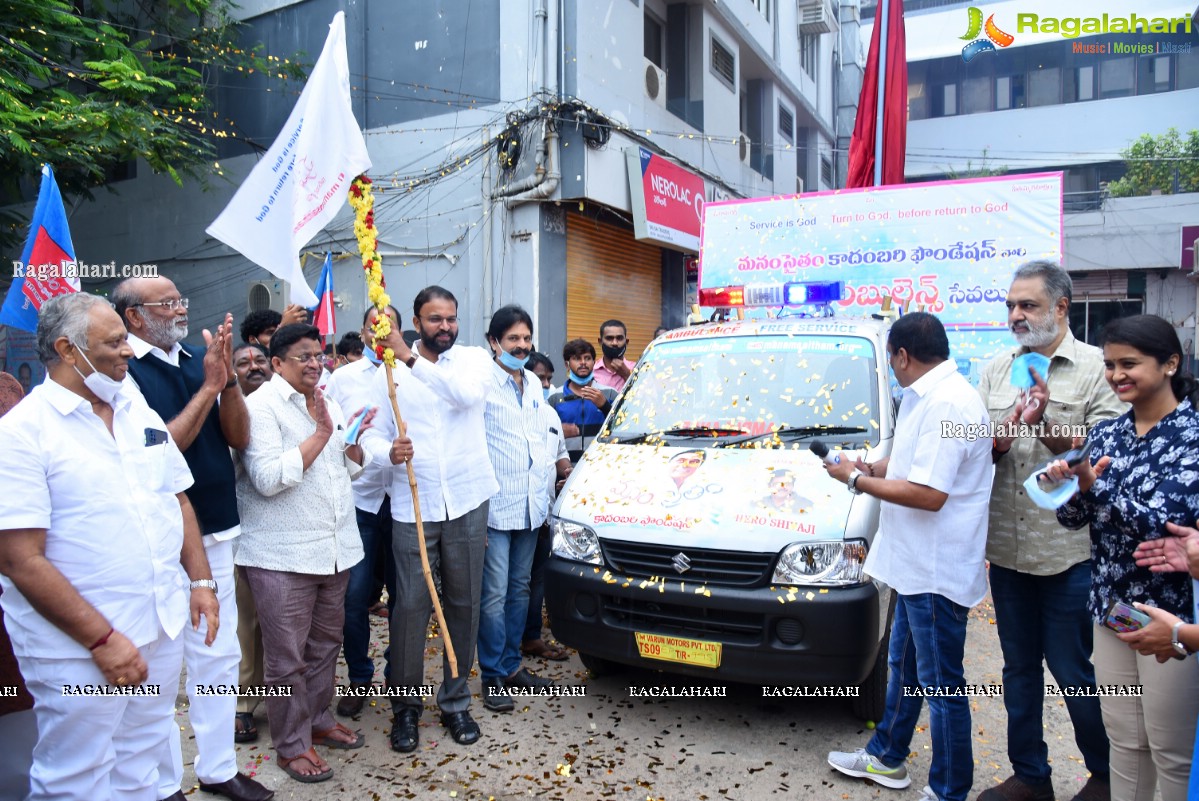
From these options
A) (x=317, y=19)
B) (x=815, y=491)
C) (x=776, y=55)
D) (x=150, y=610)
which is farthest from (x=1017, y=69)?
(x=150, y=610)

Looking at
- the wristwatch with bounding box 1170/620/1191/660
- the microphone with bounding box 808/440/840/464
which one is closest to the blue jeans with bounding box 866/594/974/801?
the microphone with bounding box 808/440/840/464

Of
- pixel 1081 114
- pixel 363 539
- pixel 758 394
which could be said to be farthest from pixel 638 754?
pixel 1081 114

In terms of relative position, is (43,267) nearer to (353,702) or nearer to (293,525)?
(293,525)

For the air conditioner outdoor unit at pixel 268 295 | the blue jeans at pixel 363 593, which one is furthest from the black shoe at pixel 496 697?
the air conditioner outdoor unit at pixel 268 295

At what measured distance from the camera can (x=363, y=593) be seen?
4391 mm

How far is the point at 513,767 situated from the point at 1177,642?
107 inches

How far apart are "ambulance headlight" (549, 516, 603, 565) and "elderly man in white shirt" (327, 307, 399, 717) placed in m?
0.93

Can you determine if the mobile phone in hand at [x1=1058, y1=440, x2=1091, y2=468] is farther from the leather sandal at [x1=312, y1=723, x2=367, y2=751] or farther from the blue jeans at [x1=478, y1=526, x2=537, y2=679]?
the leather sandal at [x1=312, y1=723, x2=367, y2=751]

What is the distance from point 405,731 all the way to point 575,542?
124 centimetres

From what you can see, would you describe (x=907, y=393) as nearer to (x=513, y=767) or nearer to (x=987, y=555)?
(x=987, y=555)

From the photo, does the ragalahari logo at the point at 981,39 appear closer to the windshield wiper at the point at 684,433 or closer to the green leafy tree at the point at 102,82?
the green leafy tree at the point at 102,82

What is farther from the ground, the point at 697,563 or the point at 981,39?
the point at 981,39

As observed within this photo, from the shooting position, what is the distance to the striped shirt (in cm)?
446

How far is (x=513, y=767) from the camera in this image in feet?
12.3
